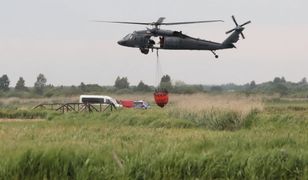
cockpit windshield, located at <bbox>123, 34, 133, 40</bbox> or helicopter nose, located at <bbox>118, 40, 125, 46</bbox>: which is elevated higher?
cockpit windshield, located at <bbox>123, 34, 133, 40</bbox>

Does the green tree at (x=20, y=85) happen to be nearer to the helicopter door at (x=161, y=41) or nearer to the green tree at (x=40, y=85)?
the green tree at (x=40, y=85)

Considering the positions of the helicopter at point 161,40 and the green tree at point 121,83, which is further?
the green tree at point 121,83

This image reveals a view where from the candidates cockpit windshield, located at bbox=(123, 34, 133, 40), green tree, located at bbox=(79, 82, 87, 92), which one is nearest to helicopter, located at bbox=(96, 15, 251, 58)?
cockpit windshield, located at bbox=(123, 34, 133, 40)

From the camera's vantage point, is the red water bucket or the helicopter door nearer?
the helicopter door

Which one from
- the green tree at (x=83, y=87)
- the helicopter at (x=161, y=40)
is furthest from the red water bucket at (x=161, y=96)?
the green tree at (x=83, y=87)

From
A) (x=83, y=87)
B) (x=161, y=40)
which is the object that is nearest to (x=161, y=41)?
(x=161, y=40)

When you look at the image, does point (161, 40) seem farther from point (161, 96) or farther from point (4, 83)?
point (4, 83)

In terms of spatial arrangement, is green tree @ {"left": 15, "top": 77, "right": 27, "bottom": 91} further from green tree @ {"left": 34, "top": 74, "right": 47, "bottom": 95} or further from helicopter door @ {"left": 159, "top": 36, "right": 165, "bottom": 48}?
helicopter door @ {"left": 159, "top": 36, "right": 165, "bottom": 48}

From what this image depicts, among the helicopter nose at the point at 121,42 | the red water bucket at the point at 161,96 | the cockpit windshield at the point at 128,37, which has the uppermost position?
the cockpit windshield at the point at 128,37

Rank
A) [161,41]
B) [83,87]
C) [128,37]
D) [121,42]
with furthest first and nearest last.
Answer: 1. [83,87]
2. [121,42]
3. [161,41]
4. [128,37]

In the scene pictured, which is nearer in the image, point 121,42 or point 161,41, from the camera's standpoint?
point 161,41

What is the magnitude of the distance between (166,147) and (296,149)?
130 inches

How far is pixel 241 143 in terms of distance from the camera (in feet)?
49.0

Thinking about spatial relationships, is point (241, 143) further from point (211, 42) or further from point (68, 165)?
point (211, 42)
